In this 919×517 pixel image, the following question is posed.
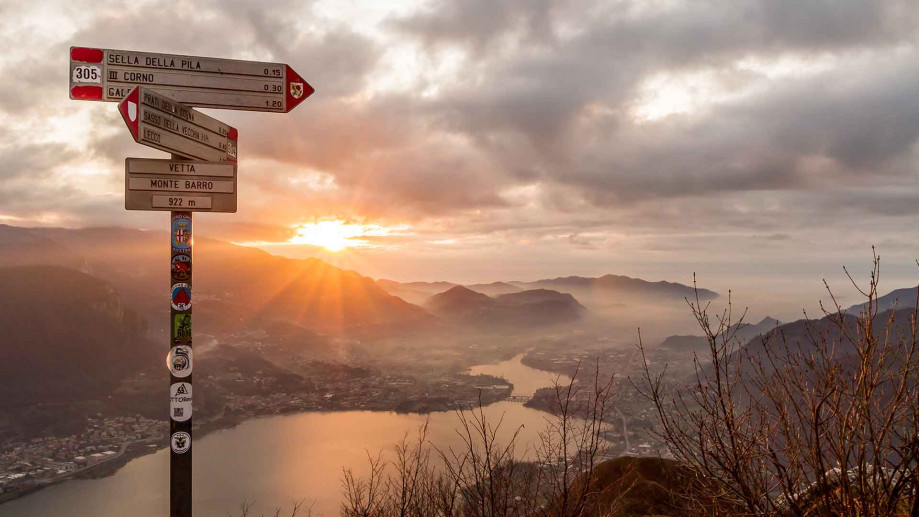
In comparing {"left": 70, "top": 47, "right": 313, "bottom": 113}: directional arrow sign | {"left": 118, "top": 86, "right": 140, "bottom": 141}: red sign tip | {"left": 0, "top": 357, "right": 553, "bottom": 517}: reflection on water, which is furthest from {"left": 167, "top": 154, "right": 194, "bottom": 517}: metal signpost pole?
{"left": 0, "top": 357, "right": 553, "bottom": 517}: reflection on water

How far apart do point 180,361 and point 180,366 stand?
0.03 metres

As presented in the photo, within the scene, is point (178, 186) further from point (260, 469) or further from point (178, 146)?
point (260, 469)

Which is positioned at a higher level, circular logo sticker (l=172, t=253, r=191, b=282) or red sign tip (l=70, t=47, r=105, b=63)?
red sign tip (l=70, t=47, r=105, b=63)

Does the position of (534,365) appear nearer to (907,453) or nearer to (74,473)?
(74,473)

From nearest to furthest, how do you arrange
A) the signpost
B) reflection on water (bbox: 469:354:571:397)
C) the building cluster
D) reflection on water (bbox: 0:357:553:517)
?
the signpost, reflection on water (bbox: 0:357:553:517), the building cluster, reflection on water (bbox: 469:354:571:397)

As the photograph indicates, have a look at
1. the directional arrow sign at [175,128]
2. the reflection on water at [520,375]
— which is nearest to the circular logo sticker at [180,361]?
the directional arrow sign at [175,128]

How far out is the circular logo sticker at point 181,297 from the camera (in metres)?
3.06

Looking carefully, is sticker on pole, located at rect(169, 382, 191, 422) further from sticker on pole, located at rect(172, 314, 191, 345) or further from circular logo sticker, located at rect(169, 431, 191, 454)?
sticker on pole, located at rect(172, 314, 191, 345)

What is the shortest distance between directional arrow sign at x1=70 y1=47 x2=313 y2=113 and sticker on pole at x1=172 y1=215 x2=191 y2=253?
0.74 metres

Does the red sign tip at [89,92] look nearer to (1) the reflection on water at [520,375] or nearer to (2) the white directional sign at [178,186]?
(2) the white directional sign at [178,186]

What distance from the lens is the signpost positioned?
2.98m

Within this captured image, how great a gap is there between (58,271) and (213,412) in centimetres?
5258

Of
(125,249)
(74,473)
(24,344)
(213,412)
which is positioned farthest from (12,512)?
(125,249)

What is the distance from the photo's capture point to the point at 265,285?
15012 cm
